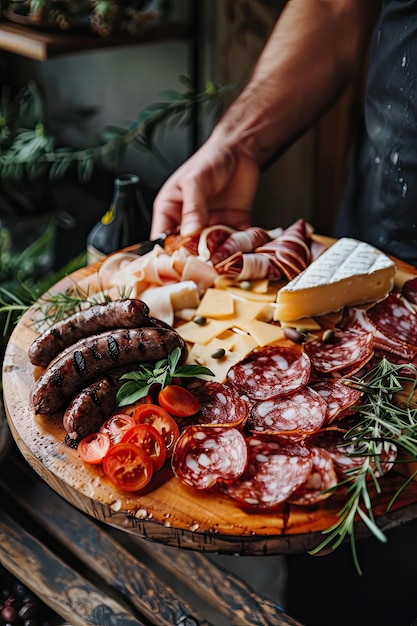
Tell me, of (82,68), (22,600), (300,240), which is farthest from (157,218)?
(82,68)

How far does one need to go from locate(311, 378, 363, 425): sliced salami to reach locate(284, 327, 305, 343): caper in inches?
6.3

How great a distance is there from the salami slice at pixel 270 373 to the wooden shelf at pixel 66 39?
1448 millimetres

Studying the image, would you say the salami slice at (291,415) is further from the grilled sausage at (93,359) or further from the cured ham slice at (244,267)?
the cured ham slice at (244,267)

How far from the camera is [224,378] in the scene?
1279 millimetres

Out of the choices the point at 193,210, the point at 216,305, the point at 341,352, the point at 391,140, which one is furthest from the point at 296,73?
the point at 341,352

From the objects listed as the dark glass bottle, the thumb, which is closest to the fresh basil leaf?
the thumb

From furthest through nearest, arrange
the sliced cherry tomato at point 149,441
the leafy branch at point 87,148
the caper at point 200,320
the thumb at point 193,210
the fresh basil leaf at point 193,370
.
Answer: the leafy branch at point 87,148
the thumb at point 193,210
the caper at point 200,320
the fresh basil leaf at point 193,370
the sliced cherry tomato at point 149,441

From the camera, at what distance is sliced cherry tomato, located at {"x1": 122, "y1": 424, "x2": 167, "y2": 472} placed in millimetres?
1094

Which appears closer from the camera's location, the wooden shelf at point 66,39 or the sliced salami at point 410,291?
the sliced salami at point 410,291

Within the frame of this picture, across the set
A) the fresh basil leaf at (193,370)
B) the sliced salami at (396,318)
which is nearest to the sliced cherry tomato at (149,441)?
the fresh basil leaf at (193,370)

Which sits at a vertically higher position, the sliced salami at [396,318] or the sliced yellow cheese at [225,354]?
the sliced salami at [396,318]

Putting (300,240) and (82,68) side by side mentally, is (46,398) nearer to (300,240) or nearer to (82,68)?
(300,240)

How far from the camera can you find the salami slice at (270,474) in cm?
103

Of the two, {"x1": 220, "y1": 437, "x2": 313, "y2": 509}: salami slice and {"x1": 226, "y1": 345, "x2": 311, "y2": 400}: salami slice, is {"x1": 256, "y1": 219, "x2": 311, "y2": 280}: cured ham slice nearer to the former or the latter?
{"x1": 226, "y1": 345, "x2": 311, "y2": 400}: salami slice
